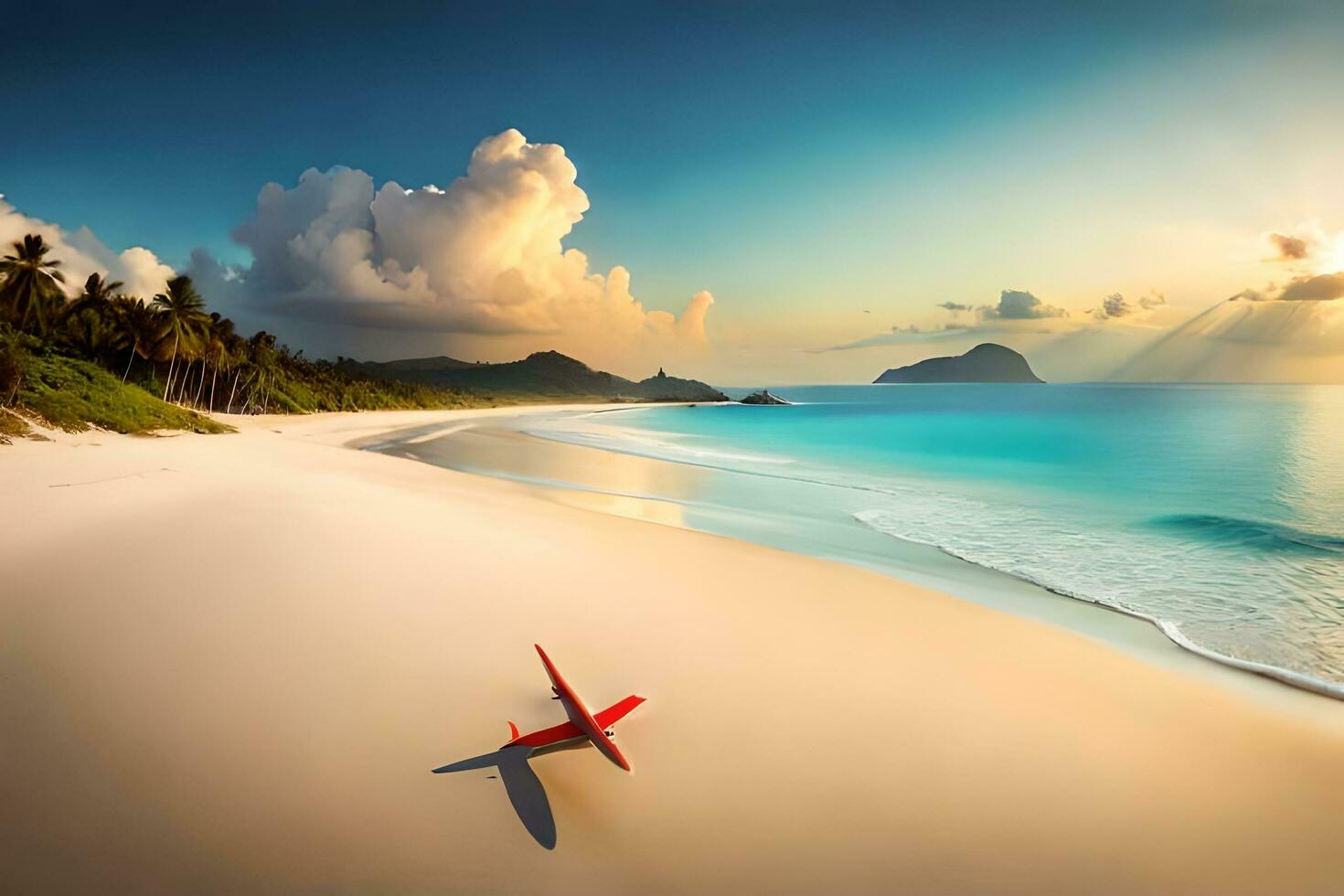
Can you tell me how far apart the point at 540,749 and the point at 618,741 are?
0.39 metres

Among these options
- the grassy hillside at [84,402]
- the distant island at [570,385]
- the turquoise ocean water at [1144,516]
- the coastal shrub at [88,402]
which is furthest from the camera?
the distant island at [570,385]

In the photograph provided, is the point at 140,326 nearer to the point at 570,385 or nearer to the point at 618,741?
the point at 618,741

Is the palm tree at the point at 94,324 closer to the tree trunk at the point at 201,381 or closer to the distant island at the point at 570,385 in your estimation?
the tree trunk at the point at 201,381

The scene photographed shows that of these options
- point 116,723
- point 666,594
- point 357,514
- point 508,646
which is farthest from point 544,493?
point 116,723

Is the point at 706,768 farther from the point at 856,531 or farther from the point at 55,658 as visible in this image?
the point at 856,531

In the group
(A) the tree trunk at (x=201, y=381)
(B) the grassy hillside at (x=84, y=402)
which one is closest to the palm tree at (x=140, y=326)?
(A) the tree trunk at (x=201, y=381)

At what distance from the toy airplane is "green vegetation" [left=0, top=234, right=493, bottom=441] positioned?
15645mm

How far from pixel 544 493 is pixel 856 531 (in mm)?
5599

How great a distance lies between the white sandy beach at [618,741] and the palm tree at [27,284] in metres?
39.9

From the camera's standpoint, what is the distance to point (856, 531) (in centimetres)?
940

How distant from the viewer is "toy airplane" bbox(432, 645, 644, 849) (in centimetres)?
249

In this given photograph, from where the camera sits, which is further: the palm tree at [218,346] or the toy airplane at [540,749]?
the palm tree at [218,346]

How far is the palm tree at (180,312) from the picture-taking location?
33.8m

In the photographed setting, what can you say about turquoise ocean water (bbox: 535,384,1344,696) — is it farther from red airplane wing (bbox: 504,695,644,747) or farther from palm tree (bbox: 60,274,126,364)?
palm tree (bbox: 60,274,126,364)
